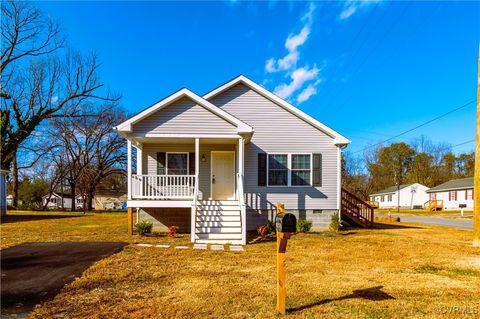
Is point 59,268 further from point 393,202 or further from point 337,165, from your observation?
point 393,202

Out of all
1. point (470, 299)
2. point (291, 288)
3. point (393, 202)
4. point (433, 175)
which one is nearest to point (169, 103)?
point (291, 288)

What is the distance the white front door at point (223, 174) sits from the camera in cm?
1251

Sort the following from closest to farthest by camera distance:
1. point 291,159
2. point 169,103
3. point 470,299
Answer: point 470,299 < point 169,103 < point 291,159

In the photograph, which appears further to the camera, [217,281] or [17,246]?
[17,246]

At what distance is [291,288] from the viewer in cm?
486

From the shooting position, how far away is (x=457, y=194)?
124 feet

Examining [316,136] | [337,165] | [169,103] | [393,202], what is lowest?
[393,202]

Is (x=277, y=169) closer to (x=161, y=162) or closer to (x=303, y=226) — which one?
(x=303, y=226)

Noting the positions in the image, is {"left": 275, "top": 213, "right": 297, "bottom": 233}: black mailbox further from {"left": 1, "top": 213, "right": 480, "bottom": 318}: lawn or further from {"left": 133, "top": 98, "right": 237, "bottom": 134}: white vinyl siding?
{"left": 133, "top": 98, "right": 237, "bottom": 134}: white vinyl siding

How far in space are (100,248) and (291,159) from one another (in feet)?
25.3

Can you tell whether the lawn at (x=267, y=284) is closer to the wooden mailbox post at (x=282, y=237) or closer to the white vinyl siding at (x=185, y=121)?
the wooden mailbox post at (x=282, y=237)

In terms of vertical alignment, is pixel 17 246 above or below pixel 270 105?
below

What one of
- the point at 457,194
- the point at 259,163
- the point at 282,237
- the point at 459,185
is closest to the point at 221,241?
the point at 259,163

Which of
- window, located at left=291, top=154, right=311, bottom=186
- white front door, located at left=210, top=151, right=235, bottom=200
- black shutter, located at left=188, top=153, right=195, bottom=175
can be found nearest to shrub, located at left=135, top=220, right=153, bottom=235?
black shutter, located at left=188, top=153, right=195, bottom=175
